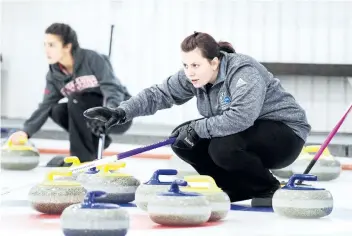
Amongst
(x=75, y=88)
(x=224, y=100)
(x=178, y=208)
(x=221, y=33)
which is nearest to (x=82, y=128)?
(x=75, y=88)

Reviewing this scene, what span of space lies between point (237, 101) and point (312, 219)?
47 cm

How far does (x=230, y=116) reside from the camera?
115 inches

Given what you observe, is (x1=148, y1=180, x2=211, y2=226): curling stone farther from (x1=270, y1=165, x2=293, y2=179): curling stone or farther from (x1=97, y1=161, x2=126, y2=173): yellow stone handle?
(x1=270, y1=165, x2=293, y2=179): curling stone

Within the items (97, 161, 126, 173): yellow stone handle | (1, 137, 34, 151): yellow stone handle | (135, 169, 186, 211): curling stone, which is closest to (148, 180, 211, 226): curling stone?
(135, 169, 186, 211): curling stone

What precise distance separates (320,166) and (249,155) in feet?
3.92

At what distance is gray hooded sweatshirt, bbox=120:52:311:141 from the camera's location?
2.92 metres

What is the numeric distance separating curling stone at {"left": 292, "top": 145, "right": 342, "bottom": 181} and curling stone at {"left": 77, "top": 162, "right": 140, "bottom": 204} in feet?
4.22

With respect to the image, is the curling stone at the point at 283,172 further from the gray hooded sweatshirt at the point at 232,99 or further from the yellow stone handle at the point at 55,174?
the yellow stone handle at the point at 55,174

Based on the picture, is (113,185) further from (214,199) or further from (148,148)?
(214,199)

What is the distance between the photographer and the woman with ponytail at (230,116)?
2.94 m

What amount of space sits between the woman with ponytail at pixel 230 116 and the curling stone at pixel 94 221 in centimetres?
70

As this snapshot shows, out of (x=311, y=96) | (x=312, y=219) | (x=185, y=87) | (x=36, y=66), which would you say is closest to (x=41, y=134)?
(x=36, y=66)

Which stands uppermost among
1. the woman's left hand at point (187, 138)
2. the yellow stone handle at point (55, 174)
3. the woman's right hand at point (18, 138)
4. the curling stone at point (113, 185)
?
the woman's left hand at point (187, 138)

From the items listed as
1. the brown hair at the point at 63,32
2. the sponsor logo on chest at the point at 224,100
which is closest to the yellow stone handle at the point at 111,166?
the sponsor logo on chest at the point at 224,100
